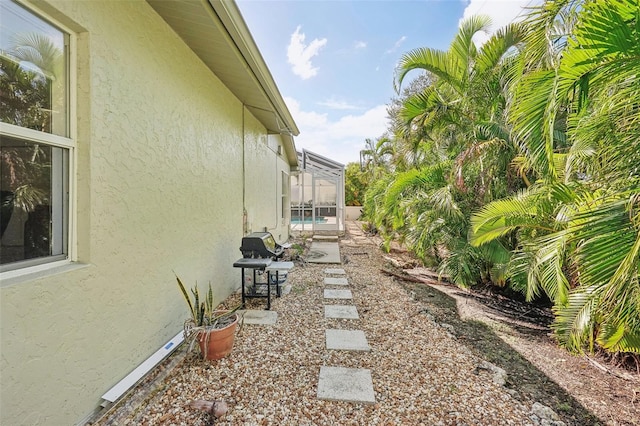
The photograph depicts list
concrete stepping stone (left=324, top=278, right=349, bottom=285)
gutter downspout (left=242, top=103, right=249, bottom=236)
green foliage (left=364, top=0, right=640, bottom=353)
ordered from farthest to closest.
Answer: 1. concrete stepping stone (left=324, top=278, right=349, bottom=285)
2. gutter downspout (left=242, top=103, right=249, bottom=236)
3. green foliage (left=364, top=0, right=640, bottom=353)

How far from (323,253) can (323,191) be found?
6692mm

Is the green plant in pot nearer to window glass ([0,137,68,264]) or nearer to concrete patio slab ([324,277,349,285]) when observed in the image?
window glass ([0,137,68,264])

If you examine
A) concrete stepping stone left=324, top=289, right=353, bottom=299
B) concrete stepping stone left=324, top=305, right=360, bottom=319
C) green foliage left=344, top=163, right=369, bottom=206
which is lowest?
concrete stepping stone left=324, top=305, right=360, bottom=319

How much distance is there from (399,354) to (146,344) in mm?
2859

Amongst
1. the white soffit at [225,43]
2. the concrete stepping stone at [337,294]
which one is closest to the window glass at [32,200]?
the white soffit at [225,43]

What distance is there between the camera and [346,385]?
2.74 m

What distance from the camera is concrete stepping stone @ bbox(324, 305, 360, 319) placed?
4549 millimetres

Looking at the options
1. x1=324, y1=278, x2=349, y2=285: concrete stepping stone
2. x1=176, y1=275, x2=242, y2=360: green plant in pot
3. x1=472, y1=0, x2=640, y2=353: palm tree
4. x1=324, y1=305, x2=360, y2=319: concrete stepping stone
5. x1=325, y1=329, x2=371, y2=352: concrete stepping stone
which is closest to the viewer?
x1=472, y1=0, x2=640, y2=353: palm tree

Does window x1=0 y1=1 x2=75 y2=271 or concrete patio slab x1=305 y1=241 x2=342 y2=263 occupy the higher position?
window x1=0 y1=1 x2=75 y2=271

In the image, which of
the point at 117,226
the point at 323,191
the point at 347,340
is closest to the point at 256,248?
the point at 347,340

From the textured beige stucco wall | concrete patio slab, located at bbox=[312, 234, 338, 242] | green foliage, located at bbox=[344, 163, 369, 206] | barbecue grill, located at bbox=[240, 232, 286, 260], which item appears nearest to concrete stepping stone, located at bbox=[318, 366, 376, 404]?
the textured beige stucco wall

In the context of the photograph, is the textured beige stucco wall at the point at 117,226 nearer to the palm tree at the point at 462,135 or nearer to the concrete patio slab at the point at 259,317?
the concrete patio slab at the point at 259,317

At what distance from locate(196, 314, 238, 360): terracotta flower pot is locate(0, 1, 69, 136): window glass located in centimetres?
228

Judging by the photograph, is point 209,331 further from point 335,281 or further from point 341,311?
point 335,281
